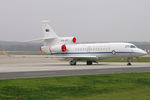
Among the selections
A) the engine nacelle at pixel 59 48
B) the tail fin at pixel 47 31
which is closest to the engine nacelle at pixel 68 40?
the engine nacelle at pixel 59 48

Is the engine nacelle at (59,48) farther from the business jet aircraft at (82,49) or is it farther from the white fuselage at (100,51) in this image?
the white fuselage at (100,51)

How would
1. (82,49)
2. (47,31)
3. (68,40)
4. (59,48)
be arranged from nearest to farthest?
1. (82,49)
2. (59,48)
3. (68,40)
4. (47,31)

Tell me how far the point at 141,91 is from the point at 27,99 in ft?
21.6

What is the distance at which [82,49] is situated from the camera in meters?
47.5

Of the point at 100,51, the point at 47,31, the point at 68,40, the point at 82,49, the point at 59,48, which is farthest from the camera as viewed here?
the point at 47,31

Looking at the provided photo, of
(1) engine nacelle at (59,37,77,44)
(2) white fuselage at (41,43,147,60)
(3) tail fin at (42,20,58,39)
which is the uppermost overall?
(3) tail fin at (42,20,58,39)

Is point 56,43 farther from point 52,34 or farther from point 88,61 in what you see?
point 88,61

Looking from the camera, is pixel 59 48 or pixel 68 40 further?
pixel 68 40

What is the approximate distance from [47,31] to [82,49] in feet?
23.9

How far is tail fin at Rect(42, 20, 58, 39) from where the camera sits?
168ft

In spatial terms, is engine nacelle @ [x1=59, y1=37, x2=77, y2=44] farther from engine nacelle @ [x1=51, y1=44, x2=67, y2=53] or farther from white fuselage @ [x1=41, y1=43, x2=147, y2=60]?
engine nacelle @ [x1=51, y1=44, x2=67, y2=53]

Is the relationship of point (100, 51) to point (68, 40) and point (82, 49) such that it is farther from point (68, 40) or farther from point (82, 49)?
point (68, 40)

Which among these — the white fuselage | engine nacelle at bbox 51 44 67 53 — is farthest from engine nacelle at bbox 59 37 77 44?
engine nacelle at bbox 51 44 67 53

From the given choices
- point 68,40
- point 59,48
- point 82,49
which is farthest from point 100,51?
point 59,48
